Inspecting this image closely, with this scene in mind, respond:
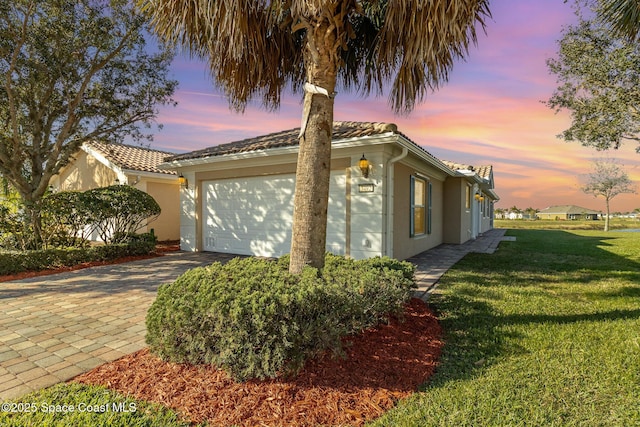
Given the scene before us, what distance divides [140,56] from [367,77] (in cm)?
911

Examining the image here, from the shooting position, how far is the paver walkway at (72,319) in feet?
10.0

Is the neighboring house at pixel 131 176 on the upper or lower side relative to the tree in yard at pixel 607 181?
lower

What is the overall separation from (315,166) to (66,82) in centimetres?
1001

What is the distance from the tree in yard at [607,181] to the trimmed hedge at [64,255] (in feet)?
118

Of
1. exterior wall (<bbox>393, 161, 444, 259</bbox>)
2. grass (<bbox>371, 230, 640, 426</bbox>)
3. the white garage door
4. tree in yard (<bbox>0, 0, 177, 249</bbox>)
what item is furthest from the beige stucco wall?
grass (<bbox>371, 230, 640, 426</bbox>)

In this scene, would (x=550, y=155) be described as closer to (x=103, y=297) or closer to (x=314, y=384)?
(x=314, y=384)

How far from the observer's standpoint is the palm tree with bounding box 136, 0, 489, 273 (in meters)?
3.53

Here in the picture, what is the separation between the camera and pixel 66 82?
946cm

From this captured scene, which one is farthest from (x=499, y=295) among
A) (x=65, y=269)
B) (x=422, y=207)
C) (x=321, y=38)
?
(x=65, y=269)

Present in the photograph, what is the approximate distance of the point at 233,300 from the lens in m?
2.75

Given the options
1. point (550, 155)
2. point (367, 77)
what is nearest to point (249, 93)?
point (367, 77)

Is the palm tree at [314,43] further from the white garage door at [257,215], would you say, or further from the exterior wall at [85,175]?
the exterior wall at [85,175]

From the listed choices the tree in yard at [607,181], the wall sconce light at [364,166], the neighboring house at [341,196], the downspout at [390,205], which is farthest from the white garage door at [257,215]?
the tree in yard at [607,181]

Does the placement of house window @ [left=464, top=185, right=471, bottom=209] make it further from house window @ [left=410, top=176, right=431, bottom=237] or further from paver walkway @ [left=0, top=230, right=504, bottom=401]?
paver walkway @ [left=0, top=230, right=504, bottom=401]
